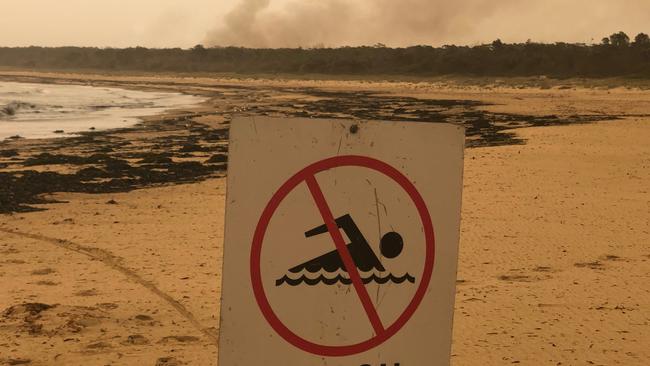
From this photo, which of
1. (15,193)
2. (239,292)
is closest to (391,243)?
(239,292)

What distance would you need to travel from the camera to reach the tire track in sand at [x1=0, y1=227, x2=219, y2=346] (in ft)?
18.7

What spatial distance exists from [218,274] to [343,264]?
5256 mm

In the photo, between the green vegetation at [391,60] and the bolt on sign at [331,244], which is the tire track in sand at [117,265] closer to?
the bolt on sign at [331,244]

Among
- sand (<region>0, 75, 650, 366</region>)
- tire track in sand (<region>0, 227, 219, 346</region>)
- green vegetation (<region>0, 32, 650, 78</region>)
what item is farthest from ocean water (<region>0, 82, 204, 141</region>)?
green vegetation (<region>0, 32, 650, 78</region>)

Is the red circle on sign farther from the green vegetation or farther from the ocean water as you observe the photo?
the green vegetation

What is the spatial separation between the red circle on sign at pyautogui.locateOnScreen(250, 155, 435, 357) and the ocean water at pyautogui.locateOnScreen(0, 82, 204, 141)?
21318 millimetres

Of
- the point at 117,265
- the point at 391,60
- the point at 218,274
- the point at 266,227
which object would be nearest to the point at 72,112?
the point at 117,265

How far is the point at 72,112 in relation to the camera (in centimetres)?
3325

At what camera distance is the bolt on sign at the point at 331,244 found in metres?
2.00

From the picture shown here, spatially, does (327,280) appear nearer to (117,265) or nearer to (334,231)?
(334,231)

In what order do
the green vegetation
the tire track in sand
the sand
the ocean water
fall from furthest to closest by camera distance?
1. the green vegetation
2. the ocean water
3. the tire track in sand
4. the sand

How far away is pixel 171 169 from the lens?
14969 millimetres

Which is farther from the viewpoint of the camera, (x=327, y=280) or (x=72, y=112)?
(x=72, y=112)

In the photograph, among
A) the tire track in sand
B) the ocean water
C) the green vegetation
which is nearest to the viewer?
the tire track in sand
